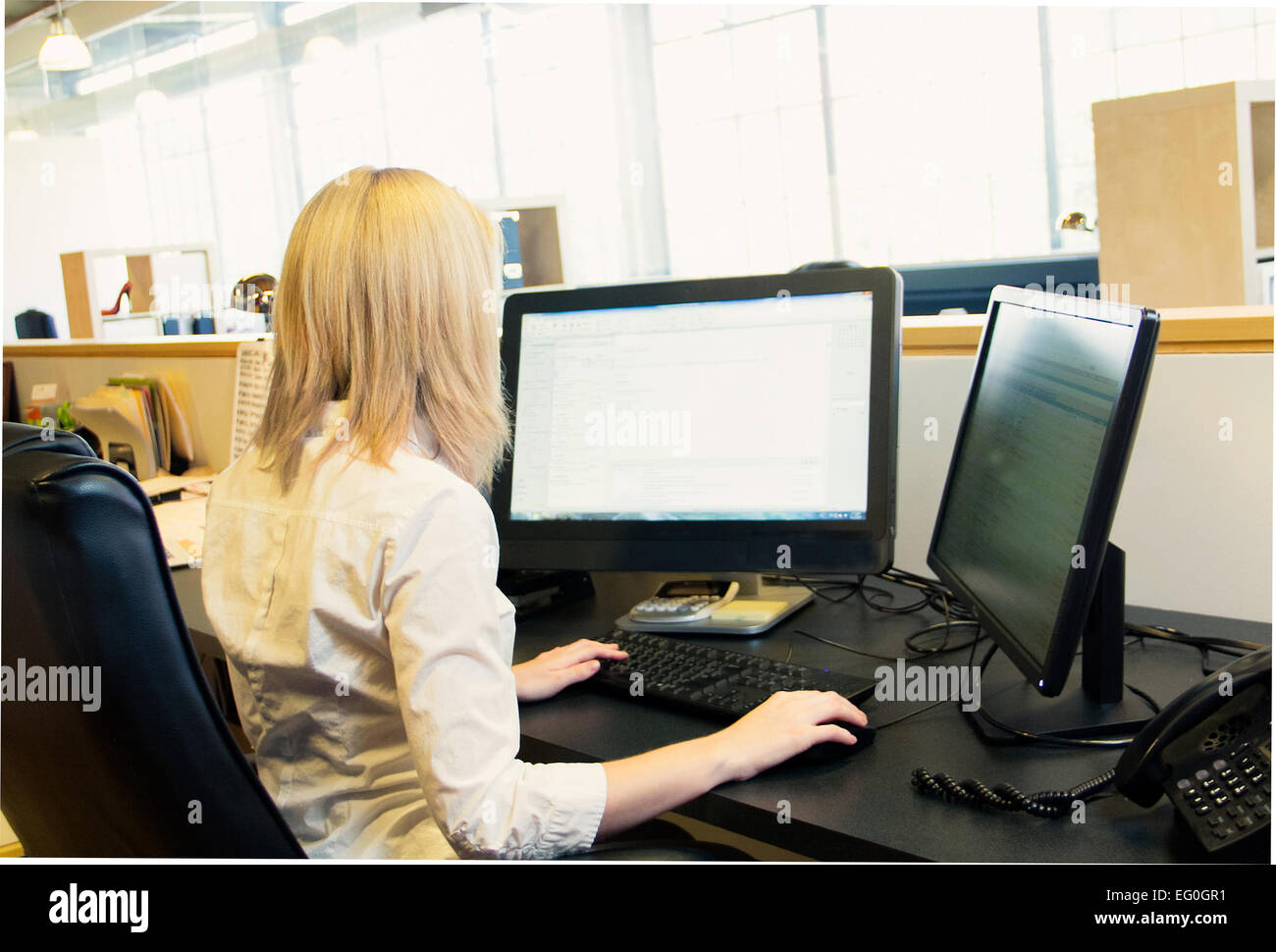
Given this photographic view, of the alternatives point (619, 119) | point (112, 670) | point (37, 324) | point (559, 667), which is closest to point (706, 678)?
point (559, 667)

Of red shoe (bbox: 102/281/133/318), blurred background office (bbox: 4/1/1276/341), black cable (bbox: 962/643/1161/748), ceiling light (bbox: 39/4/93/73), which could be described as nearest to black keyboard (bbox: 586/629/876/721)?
black cable (bbox: 962/643/1161/748)

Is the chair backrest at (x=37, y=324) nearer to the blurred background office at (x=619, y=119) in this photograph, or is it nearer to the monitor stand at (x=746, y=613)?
the blurred background office at (x=619, y=119)

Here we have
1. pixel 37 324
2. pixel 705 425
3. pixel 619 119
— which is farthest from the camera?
pixel 619 119

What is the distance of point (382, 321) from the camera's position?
101 cm

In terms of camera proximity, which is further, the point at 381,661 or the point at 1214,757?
the point at 381,661

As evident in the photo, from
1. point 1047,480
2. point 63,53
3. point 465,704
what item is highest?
point 63,53

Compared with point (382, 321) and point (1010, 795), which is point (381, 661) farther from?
point (1010, 795)

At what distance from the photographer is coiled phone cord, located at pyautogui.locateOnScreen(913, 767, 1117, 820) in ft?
2.78

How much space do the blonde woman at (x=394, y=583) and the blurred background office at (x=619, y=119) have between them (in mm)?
2873

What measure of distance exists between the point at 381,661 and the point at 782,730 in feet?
1.11

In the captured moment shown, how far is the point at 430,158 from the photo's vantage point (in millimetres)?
7441
